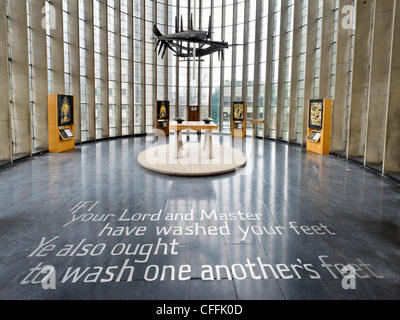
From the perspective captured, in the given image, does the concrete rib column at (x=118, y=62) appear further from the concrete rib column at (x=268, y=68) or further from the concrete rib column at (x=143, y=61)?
the concrete rib column at (x=268, y=68)

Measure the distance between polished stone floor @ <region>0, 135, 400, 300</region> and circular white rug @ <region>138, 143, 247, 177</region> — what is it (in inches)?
17.4

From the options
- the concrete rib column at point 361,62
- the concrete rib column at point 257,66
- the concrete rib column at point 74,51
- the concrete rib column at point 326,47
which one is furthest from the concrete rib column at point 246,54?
the concrete rib column at point 74,51

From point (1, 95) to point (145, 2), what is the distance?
46.7 feet

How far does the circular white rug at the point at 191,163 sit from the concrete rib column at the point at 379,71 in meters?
4.30

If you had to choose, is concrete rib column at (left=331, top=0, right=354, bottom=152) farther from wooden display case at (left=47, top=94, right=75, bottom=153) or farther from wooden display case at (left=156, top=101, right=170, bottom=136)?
wooden display case at (left=47, top=94, right=75, bottom=153)

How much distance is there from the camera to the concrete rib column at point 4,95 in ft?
32.0

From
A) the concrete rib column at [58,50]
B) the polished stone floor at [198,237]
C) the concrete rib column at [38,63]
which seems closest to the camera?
the polished stone floor at [198,237]

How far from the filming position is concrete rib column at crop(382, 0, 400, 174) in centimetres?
877

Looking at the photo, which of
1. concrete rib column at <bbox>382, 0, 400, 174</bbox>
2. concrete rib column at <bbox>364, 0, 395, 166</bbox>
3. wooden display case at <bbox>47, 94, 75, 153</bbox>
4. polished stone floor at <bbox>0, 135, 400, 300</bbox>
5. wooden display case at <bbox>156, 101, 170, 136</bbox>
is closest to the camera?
polished stone floor at <bbox>0, 135, 400, 300</bbox>

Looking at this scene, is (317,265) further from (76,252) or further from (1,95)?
(1,95)

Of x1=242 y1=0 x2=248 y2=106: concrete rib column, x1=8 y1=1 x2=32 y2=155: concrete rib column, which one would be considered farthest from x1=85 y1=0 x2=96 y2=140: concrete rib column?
x1=242 y1=0 x2=248 y2=106: concrete rib column

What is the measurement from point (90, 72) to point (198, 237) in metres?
14.7

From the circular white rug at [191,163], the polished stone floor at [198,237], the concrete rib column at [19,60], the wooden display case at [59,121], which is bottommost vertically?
the polished stone floor at [198,237]
